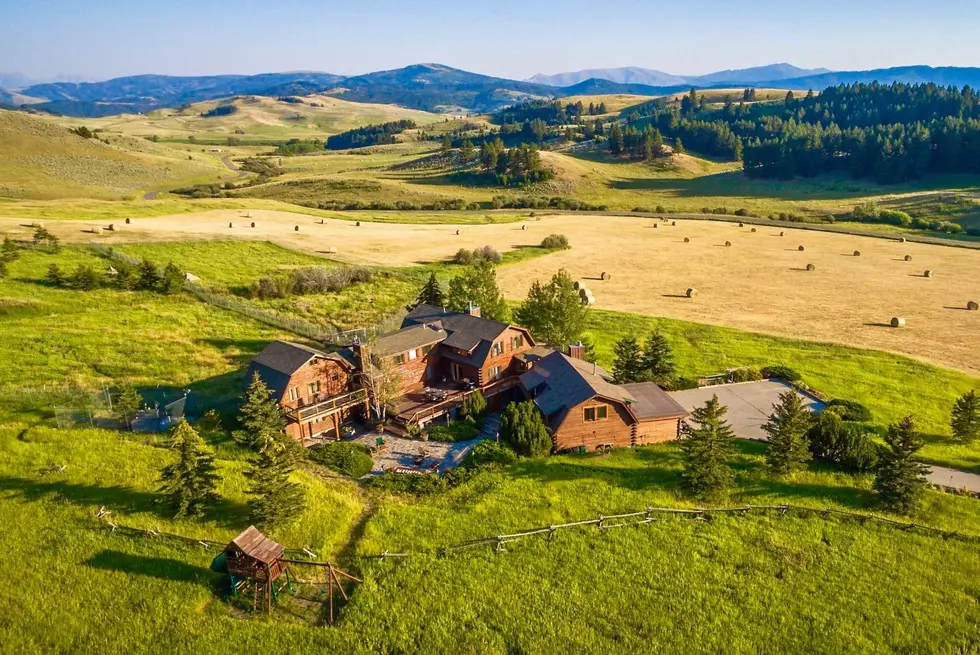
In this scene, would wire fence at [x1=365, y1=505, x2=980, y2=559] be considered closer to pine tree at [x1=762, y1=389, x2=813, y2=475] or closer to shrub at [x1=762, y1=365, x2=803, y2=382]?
pine tree at [x1=762, y1=389, x2=813, y2=475]

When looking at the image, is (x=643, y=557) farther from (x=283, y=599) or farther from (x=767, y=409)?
(x=767, y=409)

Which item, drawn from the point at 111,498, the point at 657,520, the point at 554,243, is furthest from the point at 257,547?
the point at 554,243

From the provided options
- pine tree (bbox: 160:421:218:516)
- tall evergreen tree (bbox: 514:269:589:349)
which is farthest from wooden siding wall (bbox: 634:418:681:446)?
pine tree (bbox: 160:421:218:516)

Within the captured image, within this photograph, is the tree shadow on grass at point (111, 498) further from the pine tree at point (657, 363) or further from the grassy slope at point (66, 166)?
the grassy slope at point (66, 166)

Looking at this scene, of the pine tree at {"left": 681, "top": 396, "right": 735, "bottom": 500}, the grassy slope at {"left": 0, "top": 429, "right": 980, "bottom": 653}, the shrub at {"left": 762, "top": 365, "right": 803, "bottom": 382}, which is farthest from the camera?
the shrub at {"left": 762, "top": 365, "right": 803, "bottom": 382}

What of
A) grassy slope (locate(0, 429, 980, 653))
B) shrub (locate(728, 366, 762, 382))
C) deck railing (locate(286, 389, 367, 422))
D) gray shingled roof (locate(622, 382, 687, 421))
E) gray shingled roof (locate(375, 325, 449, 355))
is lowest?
grassy slope (locate(0, 429, 980, 653))

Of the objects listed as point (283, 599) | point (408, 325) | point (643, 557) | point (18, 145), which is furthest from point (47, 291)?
point (18, 145)

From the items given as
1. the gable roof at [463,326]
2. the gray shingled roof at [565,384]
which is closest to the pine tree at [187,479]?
the gray shingled roof at [565,384]
